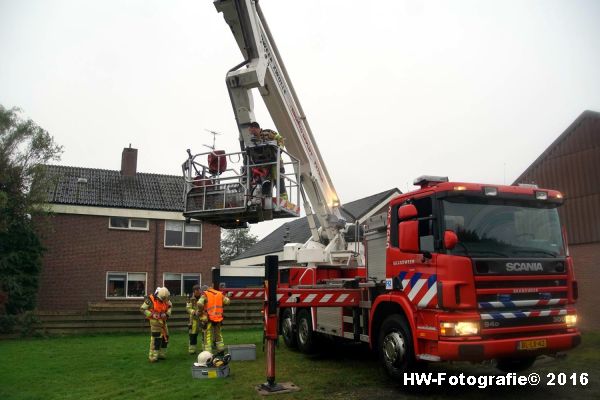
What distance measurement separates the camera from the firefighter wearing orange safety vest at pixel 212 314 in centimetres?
1042

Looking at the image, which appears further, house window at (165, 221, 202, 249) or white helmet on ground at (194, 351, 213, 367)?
house window at (165, 221, 202, 249)

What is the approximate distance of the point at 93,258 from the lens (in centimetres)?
2195

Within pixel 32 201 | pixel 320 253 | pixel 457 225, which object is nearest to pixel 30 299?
pixel 32 201

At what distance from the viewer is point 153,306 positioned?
1092 centimetres

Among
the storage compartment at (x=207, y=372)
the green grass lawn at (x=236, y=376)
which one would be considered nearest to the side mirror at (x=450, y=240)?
the green grass lawn at (x=236, y=376)

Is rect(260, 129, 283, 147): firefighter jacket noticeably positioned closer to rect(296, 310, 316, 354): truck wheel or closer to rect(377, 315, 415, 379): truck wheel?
rect(377, 315, 415, 379): truck wheel

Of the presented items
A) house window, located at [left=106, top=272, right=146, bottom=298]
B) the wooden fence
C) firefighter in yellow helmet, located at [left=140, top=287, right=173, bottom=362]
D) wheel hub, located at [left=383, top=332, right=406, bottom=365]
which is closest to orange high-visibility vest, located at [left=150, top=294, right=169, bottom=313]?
firefighter in yellow helmet, located at [left=140, top=287, right=173, bottom=362]

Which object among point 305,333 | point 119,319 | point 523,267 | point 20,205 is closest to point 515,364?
point 523,267

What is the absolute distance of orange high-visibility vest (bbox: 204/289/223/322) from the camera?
410 inches

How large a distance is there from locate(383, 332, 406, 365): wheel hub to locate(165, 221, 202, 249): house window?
57.5 ft

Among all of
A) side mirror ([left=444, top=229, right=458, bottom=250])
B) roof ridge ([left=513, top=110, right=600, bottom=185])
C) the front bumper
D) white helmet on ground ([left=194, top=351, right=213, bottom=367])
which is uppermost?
roof ridge ([left=513, top=110, right=600, bottom=185])

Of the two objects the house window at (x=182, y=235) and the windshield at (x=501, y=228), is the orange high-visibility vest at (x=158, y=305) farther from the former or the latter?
the house window at (x=182, y=235)

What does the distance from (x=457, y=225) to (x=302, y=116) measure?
4.91 metres

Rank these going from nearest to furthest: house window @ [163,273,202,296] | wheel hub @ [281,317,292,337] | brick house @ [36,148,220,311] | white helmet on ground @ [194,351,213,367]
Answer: white helmet on ground @ [194,351,213,367] → wheel hub @ [281,317,292,337] → brick house @ [36,148,220,311] → house window @ [163,273,202,296]
